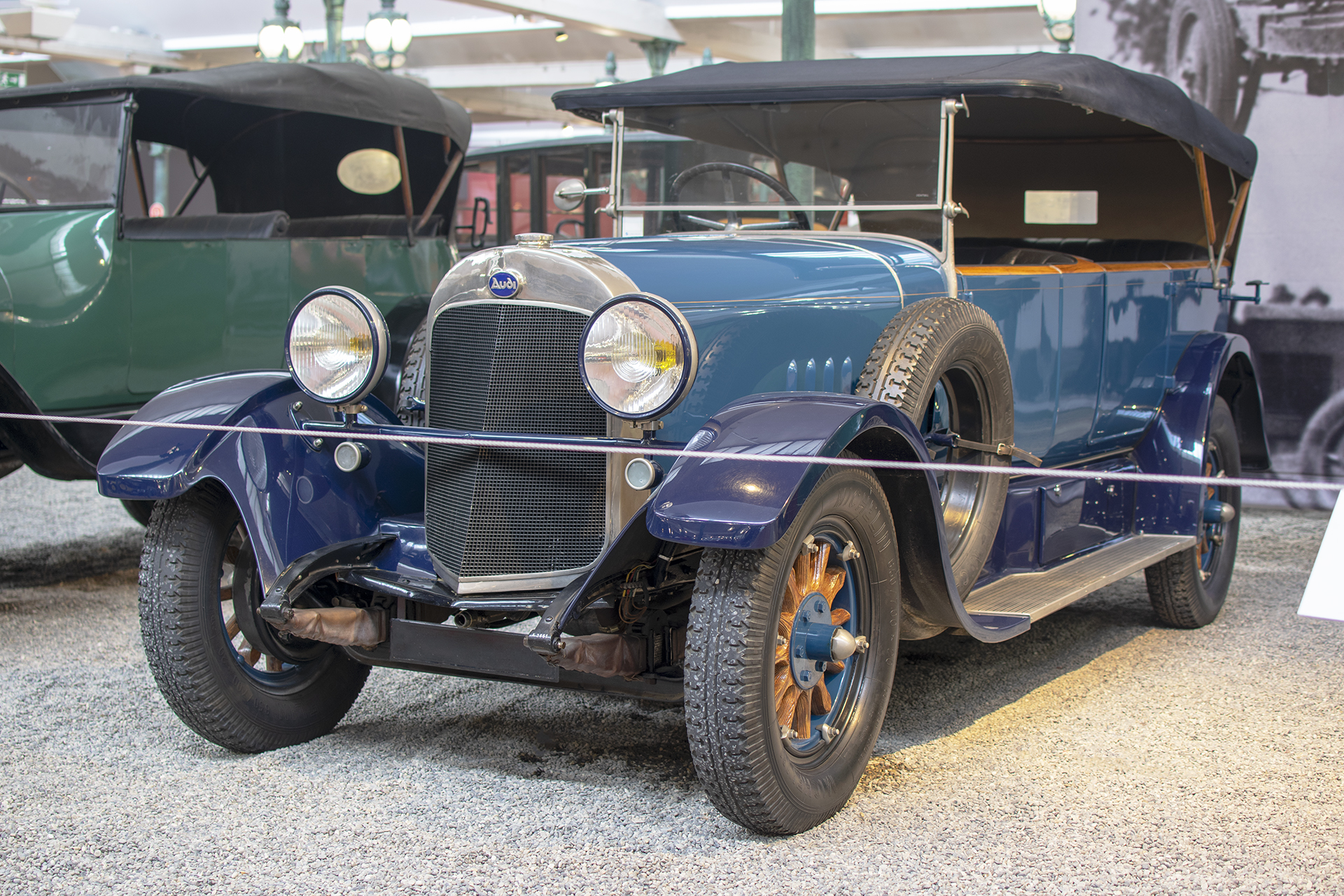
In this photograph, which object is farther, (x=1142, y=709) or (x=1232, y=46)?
(x=1232, y=46)

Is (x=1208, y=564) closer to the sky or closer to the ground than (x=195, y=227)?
closer to the ground

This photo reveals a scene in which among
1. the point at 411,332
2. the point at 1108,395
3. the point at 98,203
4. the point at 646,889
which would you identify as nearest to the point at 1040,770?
the point at 646,889

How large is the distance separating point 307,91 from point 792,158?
2.82 m

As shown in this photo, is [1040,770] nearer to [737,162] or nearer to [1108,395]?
A: [1108,395]

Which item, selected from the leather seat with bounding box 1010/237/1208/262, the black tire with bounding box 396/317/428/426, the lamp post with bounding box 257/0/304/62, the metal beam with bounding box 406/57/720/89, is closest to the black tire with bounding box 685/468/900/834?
the black tire with bounding box 396/317/428/426

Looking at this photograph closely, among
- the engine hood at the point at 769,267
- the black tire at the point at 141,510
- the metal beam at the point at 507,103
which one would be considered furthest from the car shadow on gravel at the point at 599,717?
the metal beam at the point at 507,103

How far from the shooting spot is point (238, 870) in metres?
2.42

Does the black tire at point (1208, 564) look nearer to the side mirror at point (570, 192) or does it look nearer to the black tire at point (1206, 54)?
the side mirror at point (570, 192)

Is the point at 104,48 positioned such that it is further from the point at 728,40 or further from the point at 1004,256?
the point at 1004,256

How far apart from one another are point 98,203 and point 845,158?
304 cm

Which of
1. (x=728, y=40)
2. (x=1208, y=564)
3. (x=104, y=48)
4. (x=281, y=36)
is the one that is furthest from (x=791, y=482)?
(x=104, y=48)

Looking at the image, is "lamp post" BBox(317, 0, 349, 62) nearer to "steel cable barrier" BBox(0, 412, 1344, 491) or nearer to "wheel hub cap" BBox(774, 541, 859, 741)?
"steel cable barrier" BBox(0, 412, 1344, 491)

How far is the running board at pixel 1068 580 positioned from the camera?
3.20 m

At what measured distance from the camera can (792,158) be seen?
3.92 metres
